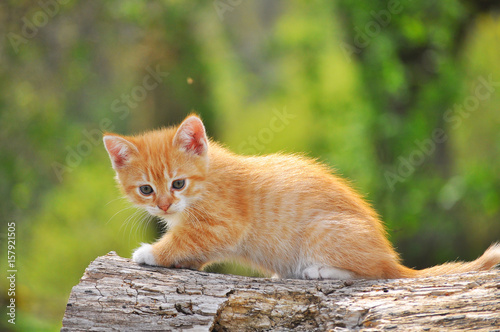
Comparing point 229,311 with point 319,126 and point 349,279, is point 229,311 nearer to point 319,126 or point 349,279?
point 349,279

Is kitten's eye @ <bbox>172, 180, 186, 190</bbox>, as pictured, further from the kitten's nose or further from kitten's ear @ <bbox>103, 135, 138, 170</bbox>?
kitten's ear @ <bbox>103, 135, 138, 170</bbox>

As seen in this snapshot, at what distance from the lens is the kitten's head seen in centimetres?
342

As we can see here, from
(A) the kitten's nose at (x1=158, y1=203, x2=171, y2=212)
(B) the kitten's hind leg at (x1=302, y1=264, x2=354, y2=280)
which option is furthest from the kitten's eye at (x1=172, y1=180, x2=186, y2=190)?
(B) the kitten's hind leg at (x1=302, y1=264, x2=354, y2=280)

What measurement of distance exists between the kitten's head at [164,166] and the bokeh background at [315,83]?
3.49 m

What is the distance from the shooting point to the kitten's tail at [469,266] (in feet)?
10.9

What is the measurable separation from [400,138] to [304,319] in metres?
4.75

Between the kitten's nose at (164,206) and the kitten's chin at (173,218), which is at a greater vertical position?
the kitten's chin at (173,218)

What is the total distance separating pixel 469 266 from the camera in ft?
11.1

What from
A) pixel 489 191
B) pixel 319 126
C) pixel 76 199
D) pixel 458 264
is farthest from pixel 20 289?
pixel 489 191

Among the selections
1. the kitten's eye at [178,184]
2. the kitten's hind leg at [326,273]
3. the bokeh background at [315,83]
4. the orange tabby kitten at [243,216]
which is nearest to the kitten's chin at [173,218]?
the orange tabby kitten at [243,216]

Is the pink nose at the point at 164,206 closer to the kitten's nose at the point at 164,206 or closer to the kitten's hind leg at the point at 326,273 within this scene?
the kitten's nose at the point at 164,206

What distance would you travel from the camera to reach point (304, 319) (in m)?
3.04

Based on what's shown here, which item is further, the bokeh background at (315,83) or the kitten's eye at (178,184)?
the bokeh background at (315,83)

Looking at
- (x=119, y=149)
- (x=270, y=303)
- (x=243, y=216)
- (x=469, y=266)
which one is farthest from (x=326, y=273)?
(x=119, y=149)
